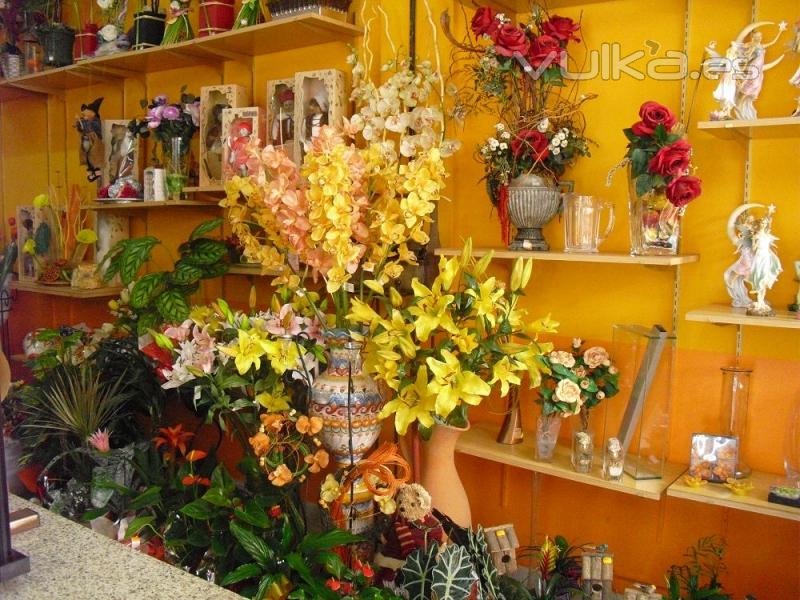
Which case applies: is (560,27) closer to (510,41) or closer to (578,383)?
(510,41)

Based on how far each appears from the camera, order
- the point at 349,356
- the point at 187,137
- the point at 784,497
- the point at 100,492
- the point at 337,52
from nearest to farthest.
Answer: the point at 784,497 → the point at 349,356 → the point at 100,492 → the point at 337,52 → the point at 187,137

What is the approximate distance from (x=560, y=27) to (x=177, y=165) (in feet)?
5.24

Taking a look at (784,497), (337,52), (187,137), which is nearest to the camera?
(784,497)

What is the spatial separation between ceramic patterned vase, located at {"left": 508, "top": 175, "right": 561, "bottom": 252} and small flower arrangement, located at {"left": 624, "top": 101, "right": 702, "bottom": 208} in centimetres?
24

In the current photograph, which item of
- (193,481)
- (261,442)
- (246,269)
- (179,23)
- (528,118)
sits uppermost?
(179,23)

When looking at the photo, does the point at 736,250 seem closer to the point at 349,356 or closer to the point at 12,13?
the point at 349,356

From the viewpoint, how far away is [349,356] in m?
1.81

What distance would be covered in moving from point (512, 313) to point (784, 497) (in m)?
0.72

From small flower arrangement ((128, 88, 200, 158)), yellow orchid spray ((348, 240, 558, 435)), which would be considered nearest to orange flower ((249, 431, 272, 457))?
yellow orchid spray ((348, 240, 558, 435))

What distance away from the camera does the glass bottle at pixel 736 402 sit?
1.85 m

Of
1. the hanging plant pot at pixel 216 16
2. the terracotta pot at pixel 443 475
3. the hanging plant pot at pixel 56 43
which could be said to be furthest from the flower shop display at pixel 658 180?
the hanging plant pot at pixel 56 43

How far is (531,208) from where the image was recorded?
1961mm

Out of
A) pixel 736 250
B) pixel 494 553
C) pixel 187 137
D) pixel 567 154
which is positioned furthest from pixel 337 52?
pixel 494 553

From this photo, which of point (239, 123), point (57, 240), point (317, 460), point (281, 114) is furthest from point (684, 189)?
point (57, 240)
